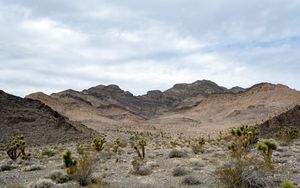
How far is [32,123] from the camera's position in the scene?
63.6 metres

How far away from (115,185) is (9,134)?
42.3 meters

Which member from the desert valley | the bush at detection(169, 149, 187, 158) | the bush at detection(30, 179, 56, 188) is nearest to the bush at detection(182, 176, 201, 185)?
the desert valley

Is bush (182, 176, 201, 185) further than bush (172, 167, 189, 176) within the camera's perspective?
No

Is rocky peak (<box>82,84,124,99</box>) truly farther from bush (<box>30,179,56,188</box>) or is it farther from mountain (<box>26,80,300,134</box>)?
bush (<box>30,179,56,188</box>)

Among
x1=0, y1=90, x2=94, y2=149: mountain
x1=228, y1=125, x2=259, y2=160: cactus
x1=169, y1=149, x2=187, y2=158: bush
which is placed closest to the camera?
x1=228, y1=125, x2=259, y2=160: cactus

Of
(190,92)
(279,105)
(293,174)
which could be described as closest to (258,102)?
(279,105)

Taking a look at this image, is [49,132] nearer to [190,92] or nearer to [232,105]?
[232,105]

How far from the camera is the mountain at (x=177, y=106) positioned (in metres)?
113

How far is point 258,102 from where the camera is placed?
411ft

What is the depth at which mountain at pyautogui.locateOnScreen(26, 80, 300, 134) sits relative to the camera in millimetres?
112931

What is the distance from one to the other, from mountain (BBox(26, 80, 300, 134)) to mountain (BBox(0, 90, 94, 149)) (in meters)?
30.4

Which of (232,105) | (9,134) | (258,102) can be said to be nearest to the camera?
(9,134)

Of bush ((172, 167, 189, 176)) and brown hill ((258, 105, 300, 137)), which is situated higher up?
brown hill ((258, 105, 300, 137))

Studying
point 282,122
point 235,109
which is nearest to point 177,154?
point 282,122
